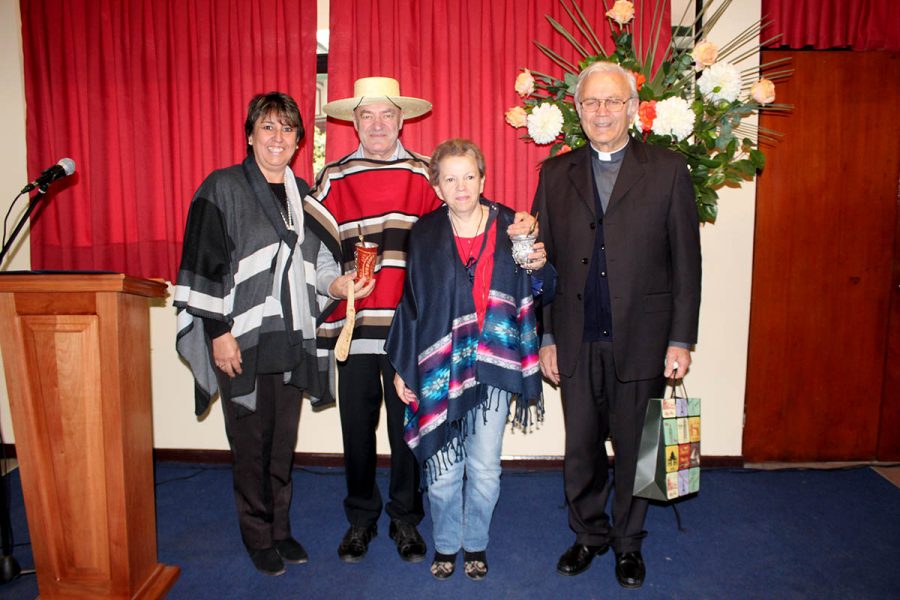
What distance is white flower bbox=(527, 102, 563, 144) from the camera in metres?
2.75

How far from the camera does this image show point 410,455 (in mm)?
2568

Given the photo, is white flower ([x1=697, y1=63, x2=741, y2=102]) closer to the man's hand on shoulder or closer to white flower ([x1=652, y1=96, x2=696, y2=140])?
white flower ([x1=652, y1=96, x2=696, y2=140])

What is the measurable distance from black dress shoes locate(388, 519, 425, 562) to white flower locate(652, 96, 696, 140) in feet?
6.75

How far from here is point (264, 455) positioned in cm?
240

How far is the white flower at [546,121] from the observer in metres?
2.75

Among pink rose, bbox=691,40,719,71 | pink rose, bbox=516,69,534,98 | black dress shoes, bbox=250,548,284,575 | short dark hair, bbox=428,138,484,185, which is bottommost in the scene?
black dress shoes, bbox=250,548,284,575

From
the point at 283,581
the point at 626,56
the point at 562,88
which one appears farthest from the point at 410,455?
the point at 626,56

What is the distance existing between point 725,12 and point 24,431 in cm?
388

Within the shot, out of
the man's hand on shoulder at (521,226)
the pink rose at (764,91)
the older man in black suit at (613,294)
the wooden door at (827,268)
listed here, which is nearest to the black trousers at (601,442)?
the older man in black suit at (613,294)

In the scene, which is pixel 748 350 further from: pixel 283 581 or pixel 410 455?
pixel 283 581

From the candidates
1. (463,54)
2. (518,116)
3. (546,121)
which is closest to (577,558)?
(546,121)

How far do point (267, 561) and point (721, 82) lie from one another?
9.22 ft

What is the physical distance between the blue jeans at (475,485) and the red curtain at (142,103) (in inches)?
75.1

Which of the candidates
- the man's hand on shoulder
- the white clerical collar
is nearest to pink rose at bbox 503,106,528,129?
the white clerical collar
